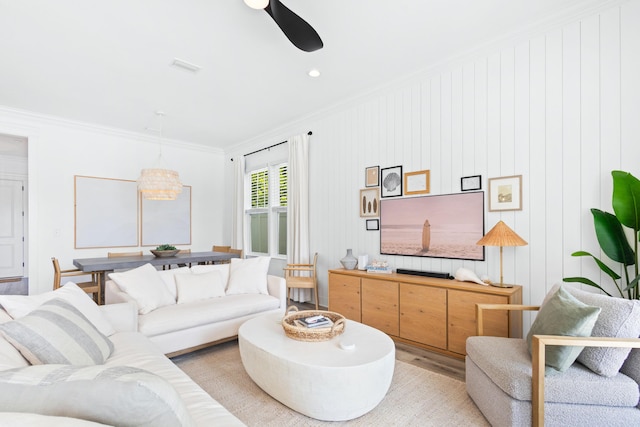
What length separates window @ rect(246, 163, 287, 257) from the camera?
5541mm

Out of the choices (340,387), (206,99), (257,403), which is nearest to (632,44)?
(340,387)

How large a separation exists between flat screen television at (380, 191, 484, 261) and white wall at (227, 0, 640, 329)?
0.34ft

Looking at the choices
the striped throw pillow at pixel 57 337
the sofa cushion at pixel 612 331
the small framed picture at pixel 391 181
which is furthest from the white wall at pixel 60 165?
the sofa cushion at pixel 612 331

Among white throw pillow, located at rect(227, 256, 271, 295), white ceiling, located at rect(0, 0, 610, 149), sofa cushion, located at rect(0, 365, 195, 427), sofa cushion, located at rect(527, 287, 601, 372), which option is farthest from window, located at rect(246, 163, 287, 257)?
sofa cushion, located at rect(0, 365, 195, 427)

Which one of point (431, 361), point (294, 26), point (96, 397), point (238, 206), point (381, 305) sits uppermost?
point (294, 26)

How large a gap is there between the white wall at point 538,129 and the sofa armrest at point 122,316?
Result: 2612 mm

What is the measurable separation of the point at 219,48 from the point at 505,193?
115 inches

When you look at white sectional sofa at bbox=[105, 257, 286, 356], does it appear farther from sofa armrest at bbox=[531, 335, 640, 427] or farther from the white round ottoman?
sofa armrest at bbox=[531, 335, 640, 427]

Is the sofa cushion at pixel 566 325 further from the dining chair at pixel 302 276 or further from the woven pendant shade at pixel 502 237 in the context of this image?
the dining chair at pixel 302 276

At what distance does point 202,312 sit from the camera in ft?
9.76

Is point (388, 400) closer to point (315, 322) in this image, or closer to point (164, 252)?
point (315, 322)

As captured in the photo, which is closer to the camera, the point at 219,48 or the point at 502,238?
the point at 502,238

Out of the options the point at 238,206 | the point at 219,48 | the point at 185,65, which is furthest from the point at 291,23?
the point at 238,206

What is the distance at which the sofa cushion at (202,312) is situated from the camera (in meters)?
2.71
